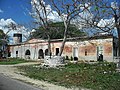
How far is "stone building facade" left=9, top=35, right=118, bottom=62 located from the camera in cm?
3697

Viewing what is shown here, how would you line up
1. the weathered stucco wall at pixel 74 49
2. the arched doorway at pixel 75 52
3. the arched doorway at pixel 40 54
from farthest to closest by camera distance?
1. the arched doorway at pixel 40 54
2. the arched doorway at pixel 75 52
3. the weathered stucco wall at pixel 74 49

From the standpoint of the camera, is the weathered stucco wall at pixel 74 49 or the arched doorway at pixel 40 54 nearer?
the weathered stucco wall at pixel 74 49

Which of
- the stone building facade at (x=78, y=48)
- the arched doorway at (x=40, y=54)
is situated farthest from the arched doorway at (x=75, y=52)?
the arched doorway at (x=40, y=54)

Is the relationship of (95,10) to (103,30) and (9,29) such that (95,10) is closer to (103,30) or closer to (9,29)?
(103,30)

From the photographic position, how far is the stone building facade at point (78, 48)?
121ft

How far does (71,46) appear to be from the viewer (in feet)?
143

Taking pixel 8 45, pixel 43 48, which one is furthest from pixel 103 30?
pixel 8 45

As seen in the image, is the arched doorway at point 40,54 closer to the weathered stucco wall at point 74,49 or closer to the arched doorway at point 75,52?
the weathered stucco wall at point 74,49

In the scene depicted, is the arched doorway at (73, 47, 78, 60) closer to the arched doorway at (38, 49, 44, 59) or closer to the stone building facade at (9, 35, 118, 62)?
the stone building facade at (9, 35, 118, 62)

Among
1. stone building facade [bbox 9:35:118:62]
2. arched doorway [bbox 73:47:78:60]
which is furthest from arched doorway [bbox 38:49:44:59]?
arched doorway [bbox 73:47:78:60]

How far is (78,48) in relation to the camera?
42.5 m

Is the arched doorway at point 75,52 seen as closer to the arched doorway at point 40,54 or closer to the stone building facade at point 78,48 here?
the stone building facade at point 78,48

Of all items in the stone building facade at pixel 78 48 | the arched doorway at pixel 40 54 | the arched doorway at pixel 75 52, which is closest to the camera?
the stone building facade at pixel 78 48

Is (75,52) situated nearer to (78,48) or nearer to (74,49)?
(74,49)
